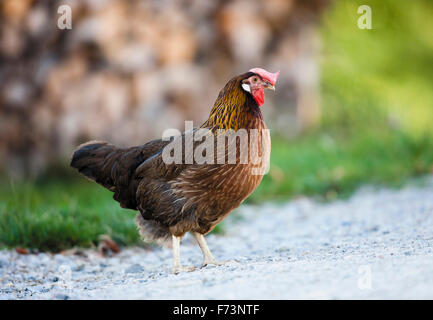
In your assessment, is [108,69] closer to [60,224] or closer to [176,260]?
[60,224]

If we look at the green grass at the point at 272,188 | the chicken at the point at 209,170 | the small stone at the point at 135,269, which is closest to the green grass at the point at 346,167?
the green grass at the point at 272,188

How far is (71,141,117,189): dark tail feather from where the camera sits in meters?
3.88

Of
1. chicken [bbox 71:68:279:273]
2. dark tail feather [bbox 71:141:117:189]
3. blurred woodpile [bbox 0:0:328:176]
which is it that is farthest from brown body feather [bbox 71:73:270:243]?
blurred woodpile [bbox 0:0:328:176]

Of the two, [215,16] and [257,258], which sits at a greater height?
[215,16]

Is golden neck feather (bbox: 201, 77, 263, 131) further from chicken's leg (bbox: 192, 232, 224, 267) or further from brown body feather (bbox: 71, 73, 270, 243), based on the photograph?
chicken's leg (bbox: 192, 232, 224, 267)

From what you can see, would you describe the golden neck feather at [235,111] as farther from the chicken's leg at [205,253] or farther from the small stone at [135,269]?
→ the small stone at [135,269]

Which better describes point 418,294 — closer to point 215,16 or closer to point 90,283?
point 90,283

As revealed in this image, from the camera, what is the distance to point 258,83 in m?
3.46

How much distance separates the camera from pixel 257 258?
11.8ft

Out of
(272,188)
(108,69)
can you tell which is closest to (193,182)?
(272,188)

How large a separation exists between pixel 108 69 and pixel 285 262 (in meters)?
4.85
